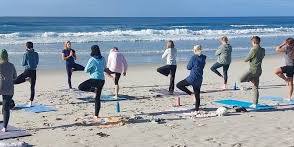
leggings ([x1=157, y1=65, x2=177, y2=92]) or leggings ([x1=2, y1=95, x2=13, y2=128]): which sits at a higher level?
leggings ([x1=157, y1=65, x2=177, y2=92])

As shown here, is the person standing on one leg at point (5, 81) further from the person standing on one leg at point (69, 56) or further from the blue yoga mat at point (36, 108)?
the person standing on one leg at point (69, 56)

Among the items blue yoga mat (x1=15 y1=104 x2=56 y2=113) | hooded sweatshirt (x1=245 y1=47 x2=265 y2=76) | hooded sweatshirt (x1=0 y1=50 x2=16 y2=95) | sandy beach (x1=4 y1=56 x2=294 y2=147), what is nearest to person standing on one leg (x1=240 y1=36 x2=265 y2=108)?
hooded sweatshirt (x1=245 y1=47 x2=265 y2=76)

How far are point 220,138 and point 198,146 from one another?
27.9 inches

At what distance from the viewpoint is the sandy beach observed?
951cm

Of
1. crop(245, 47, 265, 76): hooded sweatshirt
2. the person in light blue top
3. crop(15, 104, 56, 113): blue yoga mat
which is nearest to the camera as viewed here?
the person in light blue top

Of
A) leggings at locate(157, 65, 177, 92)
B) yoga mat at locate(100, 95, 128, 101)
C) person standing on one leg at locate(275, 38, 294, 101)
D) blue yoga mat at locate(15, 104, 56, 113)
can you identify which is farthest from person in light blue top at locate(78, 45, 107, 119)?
person standing on one leg at locate(275, 38, 294, 101)

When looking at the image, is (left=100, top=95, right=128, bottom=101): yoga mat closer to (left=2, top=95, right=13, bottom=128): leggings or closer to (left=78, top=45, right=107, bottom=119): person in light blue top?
(left=78, top=45, right=107, bottom=119): person in light blue top

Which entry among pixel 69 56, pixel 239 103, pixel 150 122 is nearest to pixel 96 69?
pixel 150 122

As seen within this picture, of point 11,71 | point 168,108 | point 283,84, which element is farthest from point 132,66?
point 11,71

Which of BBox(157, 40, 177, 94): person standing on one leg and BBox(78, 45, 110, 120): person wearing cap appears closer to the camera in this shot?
→ BBox(78, 45, 110, 120): person wearing cap

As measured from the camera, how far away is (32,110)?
498 inches

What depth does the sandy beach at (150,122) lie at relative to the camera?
9.51m

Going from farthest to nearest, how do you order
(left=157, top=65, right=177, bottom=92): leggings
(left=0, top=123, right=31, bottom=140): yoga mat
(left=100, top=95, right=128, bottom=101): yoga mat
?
1. (left=157, top=65, right=177, bottom=92): leggings
2. (left=100, top=95, right=128, bottom=101): yoga mat
3. (left=0, top=123, right=31, bottom=140): yoga mat

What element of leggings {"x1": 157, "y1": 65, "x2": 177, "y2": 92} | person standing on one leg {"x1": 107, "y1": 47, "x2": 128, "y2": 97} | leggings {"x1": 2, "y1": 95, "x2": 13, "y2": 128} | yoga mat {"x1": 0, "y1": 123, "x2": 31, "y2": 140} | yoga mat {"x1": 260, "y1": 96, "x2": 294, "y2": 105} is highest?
person standing on one leg {"x1": 107, "y1": 47, "x2": 128, "y2": 97}
